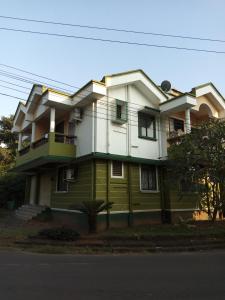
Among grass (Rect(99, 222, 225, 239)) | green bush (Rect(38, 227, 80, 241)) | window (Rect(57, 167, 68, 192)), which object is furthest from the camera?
window (Rect(57, 167, 68, 192))

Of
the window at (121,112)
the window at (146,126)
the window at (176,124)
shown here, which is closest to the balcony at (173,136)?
the window at (176,124)

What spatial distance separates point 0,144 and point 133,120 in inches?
885

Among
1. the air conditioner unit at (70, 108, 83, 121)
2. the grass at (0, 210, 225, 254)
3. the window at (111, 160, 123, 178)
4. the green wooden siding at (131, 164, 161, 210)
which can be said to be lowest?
the grass at (0, 210, 225, 254)

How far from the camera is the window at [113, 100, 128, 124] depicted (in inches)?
582

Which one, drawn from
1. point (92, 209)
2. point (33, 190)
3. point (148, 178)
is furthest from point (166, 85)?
point (33, 190)

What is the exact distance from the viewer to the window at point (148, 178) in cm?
1571

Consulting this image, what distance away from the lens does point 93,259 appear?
8.27 m

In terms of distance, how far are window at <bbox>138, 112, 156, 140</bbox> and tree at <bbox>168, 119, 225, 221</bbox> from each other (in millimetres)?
2936

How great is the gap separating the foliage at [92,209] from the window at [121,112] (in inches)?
182

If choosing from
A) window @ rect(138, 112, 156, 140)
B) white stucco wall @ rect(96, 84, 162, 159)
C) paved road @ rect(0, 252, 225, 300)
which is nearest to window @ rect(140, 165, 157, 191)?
white stucco wall @ rect(96, 84, 162, 159)

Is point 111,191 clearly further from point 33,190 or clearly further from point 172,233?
point 33,190

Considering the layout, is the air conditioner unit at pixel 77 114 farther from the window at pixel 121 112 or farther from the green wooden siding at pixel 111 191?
the green wooden siding at pixel 111 191

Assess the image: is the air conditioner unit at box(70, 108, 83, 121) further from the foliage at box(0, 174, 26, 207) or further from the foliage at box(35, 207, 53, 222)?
the foliage at box(0, 174, 26, 207)

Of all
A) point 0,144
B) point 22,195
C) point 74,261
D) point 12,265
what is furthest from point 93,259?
point 0,144
